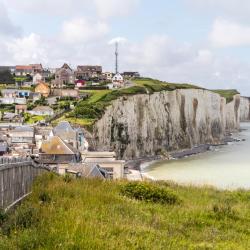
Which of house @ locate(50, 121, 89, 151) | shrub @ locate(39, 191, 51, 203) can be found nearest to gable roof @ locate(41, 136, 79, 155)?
house @ locate(50, 121, 89, 151)

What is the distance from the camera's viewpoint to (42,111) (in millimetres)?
77688

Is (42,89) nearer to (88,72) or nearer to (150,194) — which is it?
(88,72)

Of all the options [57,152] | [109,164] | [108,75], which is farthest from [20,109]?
[108,75]

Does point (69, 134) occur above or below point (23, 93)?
below

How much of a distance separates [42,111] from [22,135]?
22.4 metres

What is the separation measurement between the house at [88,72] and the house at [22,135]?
6565 cm

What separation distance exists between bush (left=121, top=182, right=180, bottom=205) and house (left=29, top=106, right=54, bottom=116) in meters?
62.1

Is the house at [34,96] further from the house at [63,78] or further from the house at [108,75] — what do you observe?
the house at [108,75]

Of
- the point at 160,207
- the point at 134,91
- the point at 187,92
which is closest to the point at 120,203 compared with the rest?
the point at 160,207

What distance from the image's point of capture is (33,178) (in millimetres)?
14219

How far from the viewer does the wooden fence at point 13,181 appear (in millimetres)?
9672

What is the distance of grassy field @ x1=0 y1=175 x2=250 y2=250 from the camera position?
23.5ft

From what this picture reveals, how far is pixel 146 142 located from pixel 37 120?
16282mm

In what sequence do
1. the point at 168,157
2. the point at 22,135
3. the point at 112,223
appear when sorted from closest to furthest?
1. the point at 112,223
2. the point at 22,135
3. the point at 168,157
